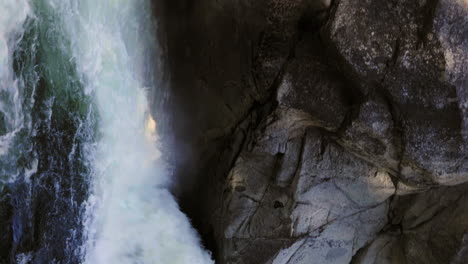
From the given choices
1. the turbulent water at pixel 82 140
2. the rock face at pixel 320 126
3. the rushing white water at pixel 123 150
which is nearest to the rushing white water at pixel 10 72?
the turbulent water at pixel 82 140

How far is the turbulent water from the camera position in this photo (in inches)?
160

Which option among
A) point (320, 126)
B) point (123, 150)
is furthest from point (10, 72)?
point (320, 126)

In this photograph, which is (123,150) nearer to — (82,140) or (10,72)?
(82,140)

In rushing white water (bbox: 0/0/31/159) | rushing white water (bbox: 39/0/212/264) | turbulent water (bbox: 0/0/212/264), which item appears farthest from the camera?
rushing white water (bbox: 39/0/212/264)

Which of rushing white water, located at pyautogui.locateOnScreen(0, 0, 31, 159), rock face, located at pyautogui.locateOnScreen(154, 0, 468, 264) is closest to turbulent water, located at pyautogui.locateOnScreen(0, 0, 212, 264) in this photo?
rushing white water, located at pyautogui.locateOnScreen(0, 0, 31, 159)

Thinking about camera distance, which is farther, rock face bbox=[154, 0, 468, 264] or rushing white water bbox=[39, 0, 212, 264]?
rushing white water bbox=[39, 0, 212, 264]

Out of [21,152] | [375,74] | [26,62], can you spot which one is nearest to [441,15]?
[375,74]

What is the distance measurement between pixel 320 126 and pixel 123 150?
322 cm

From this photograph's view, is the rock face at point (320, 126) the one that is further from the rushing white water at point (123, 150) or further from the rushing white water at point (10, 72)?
the rushing white water at point (10, 72)

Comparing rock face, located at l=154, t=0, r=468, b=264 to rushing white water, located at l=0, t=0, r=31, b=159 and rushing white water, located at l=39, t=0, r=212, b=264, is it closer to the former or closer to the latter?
rushing white water, located at l=39, t=0, r=212, b=264

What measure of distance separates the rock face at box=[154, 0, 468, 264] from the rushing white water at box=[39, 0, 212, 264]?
39 centimetres

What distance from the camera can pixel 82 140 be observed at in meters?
5.14

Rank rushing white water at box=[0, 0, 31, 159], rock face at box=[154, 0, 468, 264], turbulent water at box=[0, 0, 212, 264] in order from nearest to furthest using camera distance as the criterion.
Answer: rushing white water at box=[0, 0, 31, 159], turbulent water at box=[0, 0, 212, 264], rock face at box=[154, 0, 468, 264]

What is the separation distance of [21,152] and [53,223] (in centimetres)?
113
